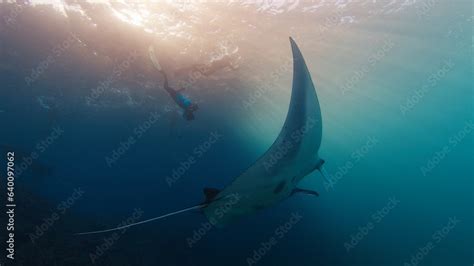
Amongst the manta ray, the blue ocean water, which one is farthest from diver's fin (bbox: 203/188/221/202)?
the blue ocean water

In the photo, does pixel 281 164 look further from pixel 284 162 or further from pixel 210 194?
pixel 210 194

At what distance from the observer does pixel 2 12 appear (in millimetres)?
10859

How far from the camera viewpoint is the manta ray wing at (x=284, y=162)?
152 inches

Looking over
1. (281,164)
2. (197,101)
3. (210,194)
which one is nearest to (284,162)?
(281,164)

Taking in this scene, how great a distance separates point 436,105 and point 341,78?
17.1 meters

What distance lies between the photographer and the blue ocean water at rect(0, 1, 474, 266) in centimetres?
1199

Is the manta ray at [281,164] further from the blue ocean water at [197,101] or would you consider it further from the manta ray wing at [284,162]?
the blue ocean water at [197,101]

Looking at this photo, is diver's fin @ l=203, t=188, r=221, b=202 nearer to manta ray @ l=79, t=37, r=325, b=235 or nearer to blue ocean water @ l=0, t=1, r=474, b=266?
manta ray @ l=79, t=37, r=325, b=235

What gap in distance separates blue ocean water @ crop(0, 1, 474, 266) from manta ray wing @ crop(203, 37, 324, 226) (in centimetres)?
159

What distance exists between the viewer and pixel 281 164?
14.1 feet

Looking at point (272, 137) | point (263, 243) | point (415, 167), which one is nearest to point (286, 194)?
point (263, 243)

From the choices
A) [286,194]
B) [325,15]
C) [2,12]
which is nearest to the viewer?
[286,194]

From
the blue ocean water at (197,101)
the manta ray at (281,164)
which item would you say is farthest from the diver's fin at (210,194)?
the blue ocean water at (197,101)

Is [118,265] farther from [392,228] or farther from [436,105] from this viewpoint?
[436,105]
